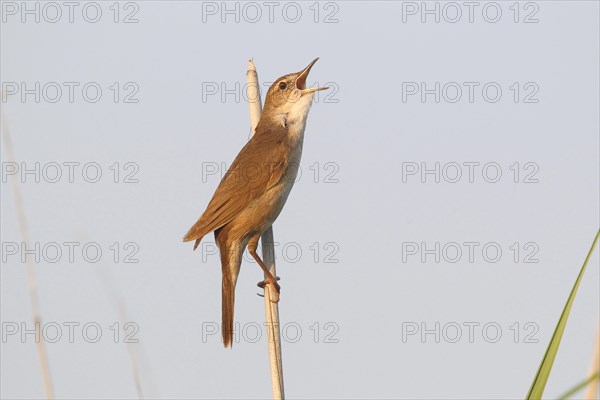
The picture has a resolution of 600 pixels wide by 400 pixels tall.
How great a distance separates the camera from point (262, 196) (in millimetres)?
4180

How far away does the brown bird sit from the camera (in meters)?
4.08

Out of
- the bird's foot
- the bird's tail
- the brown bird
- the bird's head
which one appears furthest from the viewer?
the bird's head

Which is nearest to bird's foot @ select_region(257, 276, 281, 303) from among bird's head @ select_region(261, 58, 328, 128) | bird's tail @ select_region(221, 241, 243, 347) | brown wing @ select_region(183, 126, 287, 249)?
bird's tail @ select_region(221, 241, 243, 347)

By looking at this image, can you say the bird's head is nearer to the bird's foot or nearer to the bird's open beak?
the bird's open beak

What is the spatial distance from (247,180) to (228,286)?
618 mm

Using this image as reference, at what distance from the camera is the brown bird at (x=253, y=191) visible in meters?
4.08

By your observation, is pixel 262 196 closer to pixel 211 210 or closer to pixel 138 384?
pixel 211 210

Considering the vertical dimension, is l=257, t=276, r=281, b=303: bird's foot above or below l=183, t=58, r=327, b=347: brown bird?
below

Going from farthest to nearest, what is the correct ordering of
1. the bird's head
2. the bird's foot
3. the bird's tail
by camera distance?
the bird's head, the bird's tail, the bird's foot

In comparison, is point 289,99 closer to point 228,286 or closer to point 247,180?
point 247,180

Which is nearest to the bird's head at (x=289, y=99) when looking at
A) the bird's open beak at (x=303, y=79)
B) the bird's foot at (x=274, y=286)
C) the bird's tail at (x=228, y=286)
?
the bird's open beak at (x=303, y=79)

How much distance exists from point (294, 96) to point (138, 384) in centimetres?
252

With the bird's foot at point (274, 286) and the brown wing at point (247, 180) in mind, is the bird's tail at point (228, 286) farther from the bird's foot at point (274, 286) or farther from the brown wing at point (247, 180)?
the bird's foot at point (274, 286)

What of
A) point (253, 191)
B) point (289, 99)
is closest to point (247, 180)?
point (253, 191)
